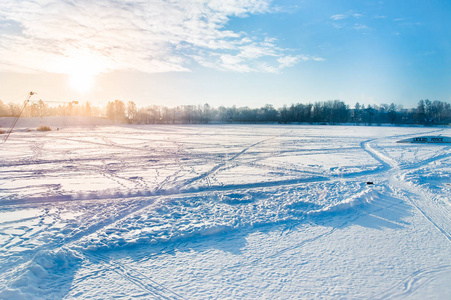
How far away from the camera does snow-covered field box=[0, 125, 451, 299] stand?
12.2 feet

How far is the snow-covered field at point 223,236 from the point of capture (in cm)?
372

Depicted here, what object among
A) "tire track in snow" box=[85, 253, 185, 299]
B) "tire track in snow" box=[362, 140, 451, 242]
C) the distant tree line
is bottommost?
"tire track in snow" box=[85, 253, 185, 299]

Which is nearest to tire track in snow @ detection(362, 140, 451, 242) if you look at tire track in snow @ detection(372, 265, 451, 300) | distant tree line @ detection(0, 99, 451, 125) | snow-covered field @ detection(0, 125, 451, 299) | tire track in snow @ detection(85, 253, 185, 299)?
snow-covered field @ detection(0, 125, 451, 299)

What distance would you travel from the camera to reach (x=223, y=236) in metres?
5.26

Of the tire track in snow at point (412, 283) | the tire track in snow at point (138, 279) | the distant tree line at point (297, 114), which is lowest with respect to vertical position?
the tire track in snow at point (138, 279)

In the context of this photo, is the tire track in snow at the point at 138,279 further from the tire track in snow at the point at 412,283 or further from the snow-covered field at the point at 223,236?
the tire track in snow at the point at 412,283

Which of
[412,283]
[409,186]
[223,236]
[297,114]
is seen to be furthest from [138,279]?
[297,114]

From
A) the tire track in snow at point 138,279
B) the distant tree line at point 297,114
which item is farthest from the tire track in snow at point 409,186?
the distant tree line at point 297,114

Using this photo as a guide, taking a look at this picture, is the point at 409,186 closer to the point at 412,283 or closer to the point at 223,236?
the point at 412,283

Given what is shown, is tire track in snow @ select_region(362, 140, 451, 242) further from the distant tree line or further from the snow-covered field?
the distant tree line

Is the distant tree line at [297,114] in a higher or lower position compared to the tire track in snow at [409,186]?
higher

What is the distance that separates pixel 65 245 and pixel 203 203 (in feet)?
11.1

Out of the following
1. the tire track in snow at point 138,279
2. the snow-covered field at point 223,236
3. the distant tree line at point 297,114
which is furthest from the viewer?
the distant tree line at point 297,114

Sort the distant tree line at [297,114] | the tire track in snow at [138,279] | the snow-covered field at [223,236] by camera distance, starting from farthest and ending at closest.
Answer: the distant tree line at [297,114] → the snow-covered field at [223,236] → the tire track in snow at [138,279]
